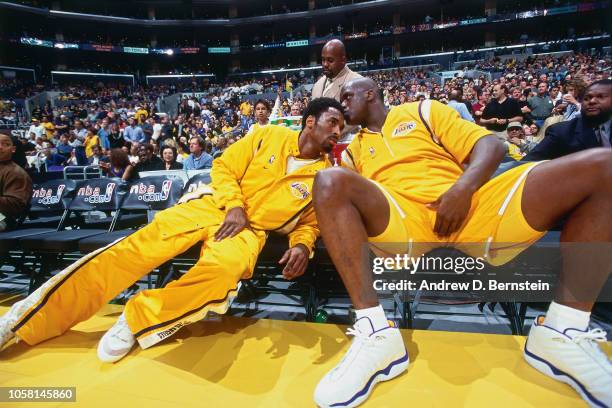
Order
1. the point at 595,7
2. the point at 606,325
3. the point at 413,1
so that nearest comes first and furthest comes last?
the point at 606,325 → the point at 595,7 → the point at 413,1

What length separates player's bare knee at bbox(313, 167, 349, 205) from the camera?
4.38 ft

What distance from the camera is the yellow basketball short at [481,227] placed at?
1.34 metres

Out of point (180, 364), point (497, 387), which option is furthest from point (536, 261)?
point (180, 364)

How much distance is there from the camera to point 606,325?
211cm

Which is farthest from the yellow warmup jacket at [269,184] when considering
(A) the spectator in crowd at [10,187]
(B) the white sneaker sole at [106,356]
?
(A) the spectator in crowd at [10,187]

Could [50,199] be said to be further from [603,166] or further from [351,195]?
[603,166]

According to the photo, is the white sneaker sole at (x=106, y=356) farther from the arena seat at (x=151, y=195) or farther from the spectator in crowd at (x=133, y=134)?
the spectator in crowd at (x=133, y=134)

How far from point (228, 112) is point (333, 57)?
52.9 feet

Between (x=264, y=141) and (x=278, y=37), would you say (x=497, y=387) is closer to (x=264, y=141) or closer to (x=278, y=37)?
(x=264, y=141)

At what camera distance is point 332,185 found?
1.34 metres

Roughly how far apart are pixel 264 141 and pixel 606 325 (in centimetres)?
229

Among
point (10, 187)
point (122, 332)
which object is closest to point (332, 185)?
point (122, 332)

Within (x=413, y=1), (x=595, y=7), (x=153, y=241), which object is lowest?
(x=153, y=241)

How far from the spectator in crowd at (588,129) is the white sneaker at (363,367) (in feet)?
5.42
